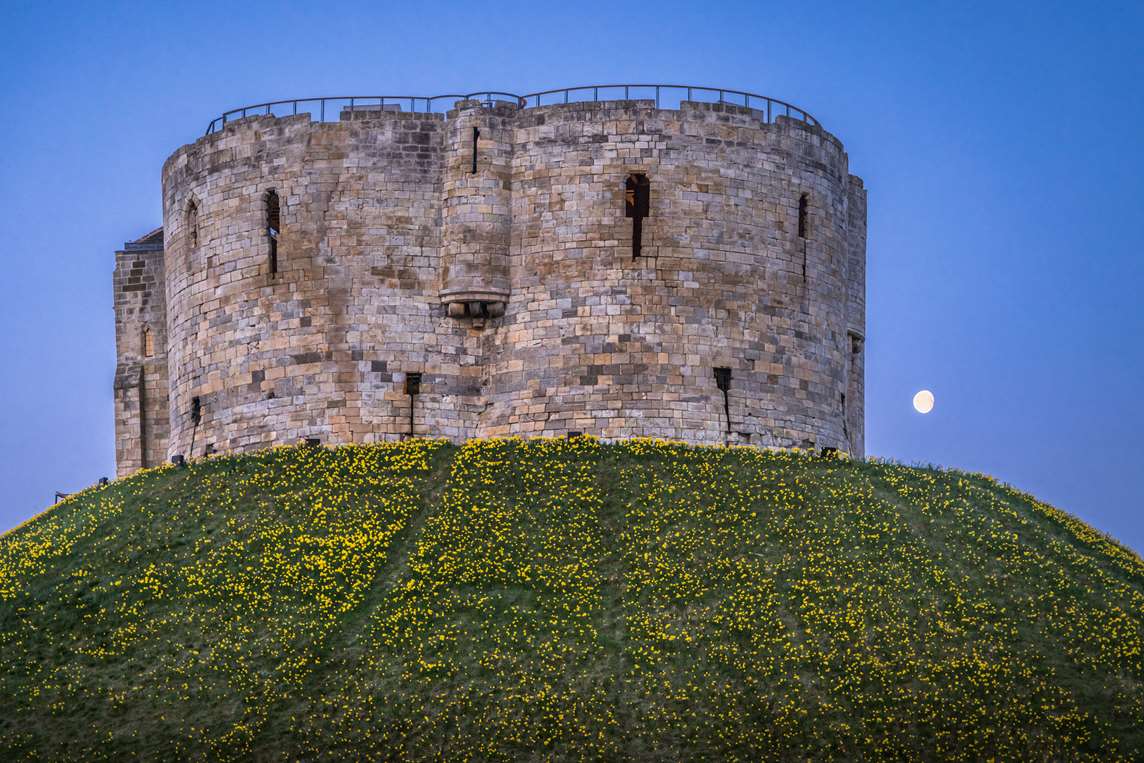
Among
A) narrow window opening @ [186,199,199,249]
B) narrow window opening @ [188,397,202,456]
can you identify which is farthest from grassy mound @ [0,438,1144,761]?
narrow window opening @ [186,199,199,249]

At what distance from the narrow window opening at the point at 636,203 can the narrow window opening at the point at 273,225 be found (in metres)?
9.80

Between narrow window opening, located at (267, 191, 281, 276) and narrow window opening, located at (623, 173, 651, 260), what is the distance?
32.1ft

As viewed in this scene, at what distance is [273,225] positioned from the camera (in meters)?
62.5

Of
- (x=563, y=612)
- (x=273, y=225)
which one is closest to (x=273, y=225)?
(x=273, y=225)

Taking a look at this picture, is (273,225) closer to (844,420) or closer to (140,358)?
(140,358)

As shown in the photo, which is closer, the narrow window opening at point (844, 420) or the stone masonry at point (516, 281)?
the stone masonry at point (516, 281)

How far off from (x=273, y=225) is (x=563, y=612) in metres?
16.9

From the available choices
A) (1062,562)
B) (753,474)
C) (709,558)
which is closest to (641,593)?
(709,558)

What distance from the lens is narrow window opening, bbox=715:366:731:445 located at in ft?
196

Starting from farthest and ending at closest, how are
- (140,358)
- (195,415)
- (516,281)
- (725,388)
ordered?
(140,358) < (195,415) < (516,281) < (725,388)

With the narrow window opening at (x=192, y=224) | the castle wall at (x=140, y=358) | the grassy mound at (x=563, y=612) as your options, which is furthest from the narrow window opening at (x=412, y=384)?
the castle wall at (x=140, y=358)

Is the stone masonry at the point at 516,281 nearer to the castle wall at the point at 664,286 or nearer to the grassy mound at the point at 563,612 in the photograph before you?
the castle wall at the point at 664,286

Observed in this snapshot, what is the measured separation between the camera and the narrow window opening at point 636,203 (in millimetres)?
60812

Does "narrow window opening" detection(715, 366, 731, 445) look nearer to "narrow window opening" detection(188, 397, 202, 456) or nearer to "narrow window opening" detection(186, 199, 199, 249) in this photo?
"narrow window opening" detection(188, 397, 202, 456)
